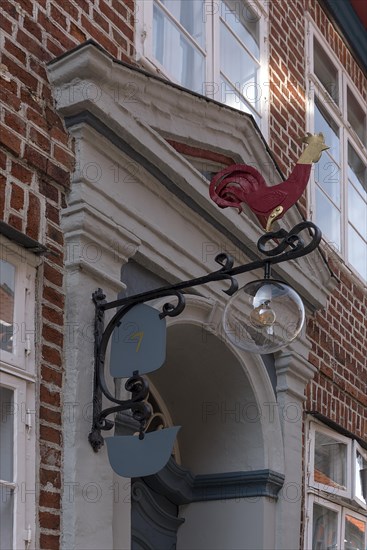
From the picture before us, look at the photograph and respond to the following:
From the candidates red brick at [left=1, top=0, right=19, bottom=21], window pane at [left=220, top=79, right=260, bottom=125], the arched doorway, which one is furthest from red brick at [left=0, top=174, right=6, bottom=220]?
window pane at [left=220, top=79, right=260, bottom=125]

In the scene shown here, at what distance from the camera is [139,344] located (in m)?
5.09

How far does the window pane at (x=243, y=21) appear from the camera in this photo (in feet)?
25.5

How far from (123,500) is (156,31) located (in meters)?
2.81

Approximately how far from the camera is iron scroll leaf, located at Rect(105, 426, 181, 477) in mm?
4773

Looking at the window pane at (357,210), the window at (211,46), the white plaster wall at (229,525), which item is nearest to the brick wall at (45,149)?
the window at (211,46)

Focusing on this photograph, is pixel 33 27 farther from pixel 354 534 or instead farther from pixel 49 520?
pixel 354 534

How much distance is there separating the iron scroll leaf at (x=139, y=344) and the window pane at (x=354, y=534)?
3372mm

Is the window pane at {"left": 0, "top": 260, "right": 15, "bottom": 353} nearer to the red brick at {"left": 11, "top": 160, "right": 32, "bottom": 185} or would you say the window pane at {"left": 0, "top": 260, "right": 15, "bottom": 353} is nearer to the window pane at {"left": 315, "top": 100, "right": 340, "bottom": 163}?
the red brick at {"left": 11, "top": 160, "right": 32, "bottom": 185}

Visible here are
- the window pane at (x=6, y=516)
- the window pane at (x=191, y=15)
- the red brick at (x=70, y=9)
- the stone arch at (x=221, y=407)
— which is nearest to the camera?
the window pane at (x=6, y=516)

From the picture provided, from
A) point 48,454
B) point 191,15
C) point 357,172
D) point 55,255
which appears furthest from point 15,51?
point 357,172

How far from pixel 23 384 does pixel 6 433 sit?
0.70 ft

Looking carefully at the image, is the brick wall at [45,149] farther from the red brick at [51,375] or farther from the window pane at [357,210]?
the window pane at [357,210]

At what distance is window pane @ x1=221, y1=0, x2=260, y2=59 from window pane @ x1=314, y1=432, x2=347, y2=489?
106 inches

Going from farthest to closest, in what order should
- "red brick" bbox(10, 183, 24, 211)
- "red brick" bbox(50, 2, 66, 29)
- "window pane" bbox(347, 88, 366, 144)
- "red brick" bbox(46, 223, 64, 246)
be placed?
"window pane" bbox(347, 88, 366, 144) < "red brick" bbox(50, 2, 66, 29) < "red brick" bbox(46, 223, 64, 246) < "red brick" bbox(10, 183, 24, 211)
